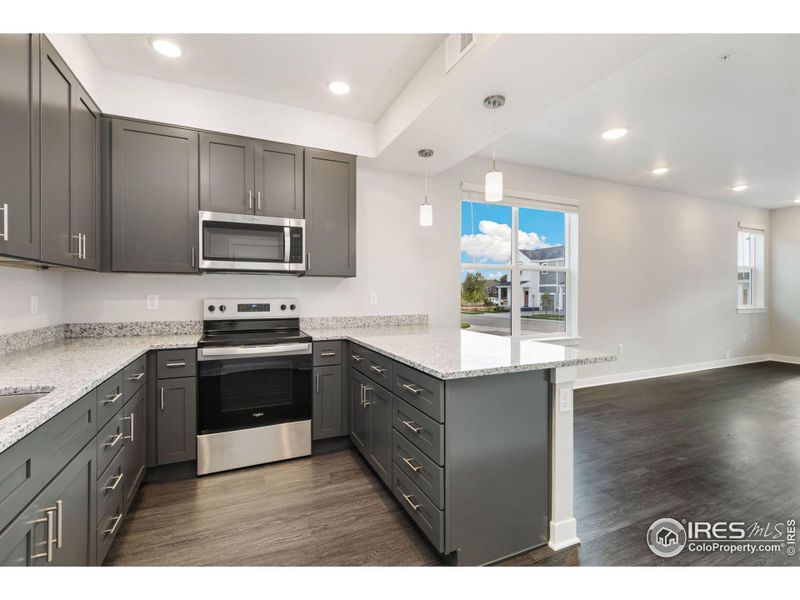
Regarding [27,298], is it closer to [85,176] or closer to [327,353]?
[85,176]

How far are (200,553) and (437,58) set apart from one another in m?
2.88

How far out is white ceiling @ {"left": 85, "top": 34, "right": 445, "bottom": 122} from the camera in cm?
206

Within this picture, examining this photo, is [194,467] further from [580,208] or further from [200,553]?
[580,208]

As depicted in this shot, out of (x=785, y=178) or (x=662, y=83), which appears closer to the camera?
(x=662, y=83)

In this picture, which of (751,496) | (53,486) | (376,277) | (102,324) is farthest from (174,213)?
(751,496)

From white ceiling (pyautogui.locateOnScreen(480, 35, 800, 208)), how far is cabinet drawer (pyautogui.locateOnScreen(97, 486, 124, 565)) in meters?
3.20

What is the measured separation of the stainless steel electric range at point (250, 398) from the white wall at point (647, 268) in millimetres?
1875

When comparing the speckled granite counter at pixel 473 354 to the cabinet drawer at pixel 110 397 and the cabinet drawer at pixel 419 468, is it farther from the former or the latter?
the cabinet drawer at pixel 110 397

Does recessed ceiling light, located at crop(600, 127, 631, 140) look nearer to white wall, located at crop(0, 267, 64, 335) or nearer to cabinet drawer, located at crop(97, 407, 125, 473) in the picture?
cabinet drawer, located at crop(97, 407, 125, 473)

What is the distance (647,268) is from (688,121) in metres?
2.48

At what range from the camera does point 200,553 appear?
1.68 meters

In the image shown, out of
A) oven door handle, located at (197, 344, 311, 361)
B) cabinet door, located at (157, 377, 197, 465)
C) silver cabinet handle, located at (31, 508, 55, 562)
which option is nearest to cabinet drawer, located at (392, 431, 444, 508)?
oven door handle, located at (197, 344, 311, 361)

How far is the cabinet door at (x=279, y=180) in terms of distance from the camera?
2.72 m

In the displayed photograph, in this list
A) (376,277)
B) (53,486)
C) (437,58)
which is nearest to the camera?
Result: (53,486)
